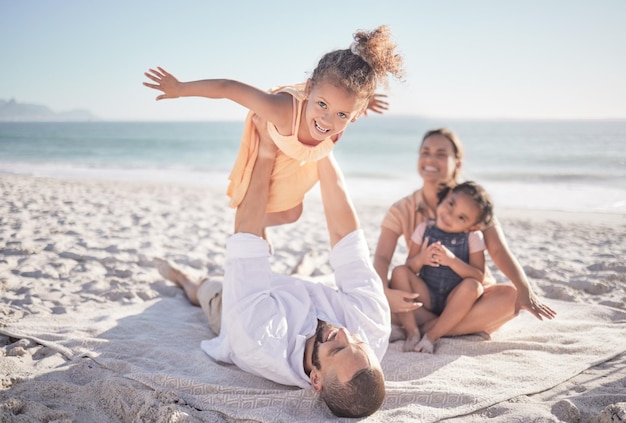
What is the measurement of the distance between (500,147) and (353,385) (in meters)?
26.4

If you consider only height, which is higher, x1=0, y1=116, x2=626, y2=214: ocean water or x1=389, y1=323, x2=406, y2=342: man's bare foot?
x1=0, y1=116, x2=626, y2=214: ocean water

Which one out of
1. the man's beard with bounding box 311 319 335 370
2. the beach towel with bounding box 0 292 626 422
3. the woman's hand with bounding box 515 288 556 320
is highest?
the woman's hand with bounding box 515 288 556 320

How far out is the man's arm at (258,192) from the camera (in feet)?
10.0

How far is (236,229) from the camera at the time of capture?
121 inches

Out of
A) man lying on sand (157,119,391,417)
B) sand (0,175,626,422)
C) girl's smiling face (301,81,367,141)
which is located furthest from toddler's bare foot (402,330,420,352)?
girl's smiling face (301,81,367,141)

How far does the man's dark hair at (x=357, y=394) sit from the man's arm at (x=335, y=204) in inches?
42.1

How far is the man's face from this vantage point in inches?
88.9

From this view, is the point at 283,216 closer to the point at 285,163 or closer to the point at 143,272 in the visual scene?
the point at 285,163

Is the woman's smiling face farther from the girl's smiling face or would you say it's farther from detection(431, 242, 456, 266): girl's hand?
the girl's smiling face

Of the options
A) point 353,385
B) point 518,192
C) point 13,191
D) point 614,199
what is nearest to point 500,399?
point 353,385

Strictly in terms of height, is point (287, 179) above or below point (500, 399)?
above

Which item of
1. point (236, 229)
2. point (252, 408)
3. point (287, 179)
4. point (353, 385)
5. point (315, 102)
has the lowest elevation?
point (252, 408)

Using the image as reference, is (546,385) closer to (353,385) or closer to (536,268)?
(353,385)

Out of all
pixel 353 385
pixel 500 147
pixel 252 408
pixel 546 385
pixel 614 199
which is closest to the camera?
pixel 353 385
